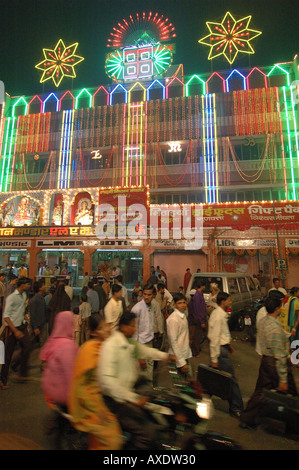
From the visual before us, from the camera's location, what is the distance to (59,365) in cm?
290

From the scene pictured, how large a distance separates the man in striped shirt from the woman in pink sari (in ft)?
8.03

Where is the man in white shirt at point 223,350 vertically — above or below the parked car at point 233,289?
below

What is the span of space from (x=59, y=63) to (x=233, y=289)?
1262 inches

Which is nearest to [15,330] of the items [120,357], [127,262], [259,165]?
[120,357]

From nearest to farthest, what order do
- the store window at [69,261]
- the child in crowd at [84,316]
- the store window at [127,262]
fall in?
the child in crowd at [84,316] < the store window at [69,261] < the store window at [127,262]

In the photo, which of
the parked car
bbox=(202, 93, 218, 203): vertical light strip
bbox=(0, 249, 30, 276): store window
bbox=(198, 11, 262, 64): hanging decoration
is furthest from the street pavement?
bbox=(198, 11, 262, 64): hanging decoration

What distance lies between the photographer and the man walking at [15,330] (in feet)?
15.6

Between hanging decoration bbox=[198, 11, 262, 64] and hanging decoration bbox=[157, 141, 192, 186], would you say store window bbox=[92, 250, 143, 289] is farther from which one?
hanging decoration bbox=[198, 11, 262, 64]

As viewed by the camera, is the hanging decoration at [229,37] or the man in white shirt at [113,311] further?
the hanging decoration at [229,37]

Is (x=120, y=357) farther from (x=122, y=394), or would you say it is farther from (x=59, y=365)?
(x=59, y=365)

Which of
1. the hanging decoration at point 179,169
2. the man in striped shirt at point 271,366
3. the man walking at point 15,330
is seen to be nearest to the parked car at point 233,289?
the man in striped shirt at point 271,366

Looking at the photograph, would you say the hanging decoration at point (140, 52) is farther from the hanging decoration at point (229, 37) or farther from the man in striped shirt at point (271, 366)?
the man in striped shirt at point (271, 366)

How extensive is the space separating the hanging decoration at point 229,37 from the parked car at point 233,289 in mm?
24595

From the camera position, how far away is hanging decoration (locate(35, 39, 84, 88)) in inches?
1150
